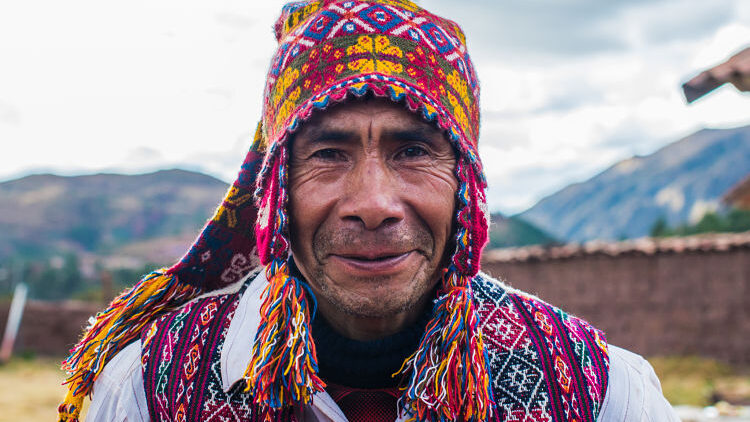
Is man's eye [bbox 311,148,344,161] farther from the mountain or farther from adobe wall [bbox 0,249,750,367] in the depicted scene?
the mountain

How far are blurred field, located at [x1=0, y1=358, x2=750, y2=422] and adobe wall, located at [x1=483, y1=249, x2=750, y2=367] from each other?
33 cm

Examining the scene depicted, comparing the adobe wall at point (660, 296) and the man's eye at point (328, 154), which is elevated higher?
the man's eye at point (328, 154)

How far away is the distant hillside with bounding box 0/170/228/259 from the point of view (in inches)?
1565

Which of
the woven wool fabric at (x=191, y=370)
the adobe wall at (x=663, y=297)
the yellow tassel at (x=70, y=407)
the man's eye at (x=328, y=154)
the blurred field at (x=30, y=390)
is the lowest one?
Answer: the blurred field at (x=30, y=390)

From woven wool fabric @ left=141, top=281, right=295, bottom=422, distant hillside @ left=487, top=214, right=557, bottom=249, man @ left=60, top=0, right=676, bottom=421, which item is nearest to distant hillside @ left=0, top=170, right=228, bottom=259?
distant hillside @ left=487, top=214, right=557, bottom=249

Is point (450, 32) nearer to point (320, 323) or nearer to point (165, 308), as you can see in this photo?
point (320, 323)

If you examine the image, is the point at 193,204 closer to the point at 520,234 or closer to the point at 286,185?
the point at 520,234

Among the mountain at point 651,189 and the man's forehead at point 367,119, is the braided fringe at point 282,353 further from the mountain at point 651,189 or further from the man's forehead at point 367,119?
the mountain at point 651,189

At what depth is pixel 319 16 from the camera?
1870mm

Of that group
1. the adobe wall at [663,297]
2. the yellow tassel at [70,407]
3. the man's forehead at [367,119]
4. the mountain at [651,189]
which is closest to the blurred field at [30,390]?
the yellow tassel at [70,407]

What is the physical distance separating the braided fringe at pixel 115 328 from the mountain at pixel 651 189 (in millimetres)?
43497

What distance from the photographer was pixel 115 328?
2043 mm

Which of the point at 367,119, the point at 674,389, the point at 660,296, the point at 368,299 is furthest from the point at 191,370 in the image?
the point at 660,296

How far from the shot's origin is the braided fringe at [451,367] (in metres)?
1.69
